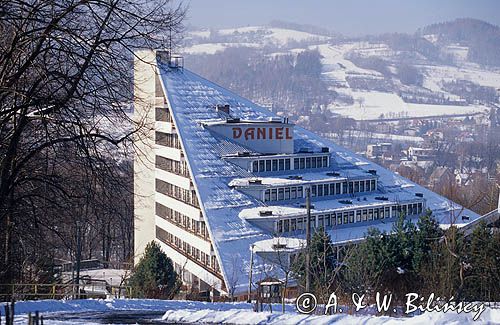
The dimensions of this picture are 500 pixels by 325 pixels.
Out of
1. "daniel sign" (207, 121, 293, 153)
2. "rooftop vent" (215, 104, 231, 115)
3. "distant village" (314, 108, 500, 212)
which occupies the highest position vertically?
"rooftop vent" (215, 104, 231, 115)

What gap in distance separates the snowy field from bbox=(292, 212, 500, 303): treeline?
4515 millimetres

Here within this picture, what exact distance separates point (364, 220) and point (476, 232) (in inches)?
633

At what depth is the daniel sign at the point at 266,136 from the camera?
45281 millimetres

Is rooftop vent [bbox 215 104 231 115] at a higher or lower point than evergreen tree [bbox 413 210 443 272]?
higher

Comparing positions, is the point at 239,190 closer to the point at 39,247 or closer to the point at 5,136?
the point at 39,247

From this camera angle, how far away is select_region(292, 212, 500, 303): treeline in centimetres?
→ 2120

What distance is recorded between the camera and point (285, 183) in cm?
3997

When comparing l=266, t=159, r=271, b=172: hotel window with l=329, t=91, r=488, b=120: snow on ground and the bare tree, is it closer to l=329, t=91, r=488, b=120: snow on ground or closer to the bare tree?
the bare tree

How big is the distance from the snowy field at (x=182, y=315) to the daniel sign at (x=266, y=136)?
1130 inches

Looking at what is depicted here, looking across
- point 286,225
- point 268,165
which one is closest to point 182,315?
point 286,225

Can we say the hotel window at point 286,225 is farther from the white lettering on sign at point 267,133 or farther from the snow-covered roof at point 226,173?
the white lettering on sign at point 267,133

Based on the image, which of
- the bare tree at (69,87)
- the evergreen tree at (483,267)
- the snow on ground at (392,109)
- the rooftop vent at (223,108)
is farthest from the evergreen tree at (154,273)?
the snow on ground at (392,109)

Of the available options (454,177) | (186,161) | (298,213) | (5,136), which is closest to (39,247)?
(5,136)

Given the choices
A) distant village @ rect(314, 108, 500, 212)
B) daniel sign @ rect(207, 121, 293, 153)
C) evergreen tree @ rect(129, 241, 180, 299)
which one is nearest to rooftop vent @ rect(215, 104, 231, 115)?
daniel sign @ rect(207, 121, 293, 153)
